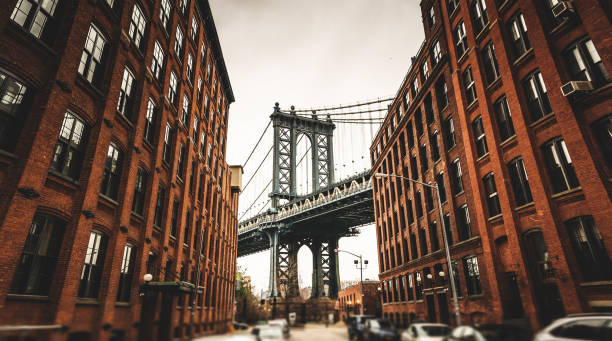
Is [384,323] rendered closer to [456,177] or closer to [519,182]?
[519,182]

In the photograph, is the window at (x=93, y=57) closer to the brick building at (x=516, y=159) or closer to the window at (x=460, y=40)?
the brick building at (x=516, y=159)

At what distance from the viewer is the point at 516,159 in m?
18.0

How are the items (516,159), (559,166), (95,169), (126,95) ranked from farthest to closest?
1. (516,159)
2. (126,95)
3. (559,166)
4. (95,169)

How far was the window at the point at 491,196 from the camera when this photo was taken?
1956cm

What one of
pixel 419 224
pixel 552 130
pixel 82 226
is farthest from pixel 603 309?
pixel 82 226

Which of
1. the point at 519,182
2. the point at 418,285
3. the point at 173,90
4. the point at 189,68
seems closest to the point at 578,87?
the point at 519,182

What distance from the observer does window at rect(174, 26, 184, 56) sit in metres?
24.0

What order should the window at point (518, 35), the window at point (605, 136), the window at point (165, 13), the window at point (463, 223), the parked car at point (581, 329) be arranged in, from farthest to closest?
1. the window at point (463, 223)
2. the window at point (165, 13)
3. the window at point (518, 35)
4. the window at point (605, 136)
5. the parked car at point (581, 329)

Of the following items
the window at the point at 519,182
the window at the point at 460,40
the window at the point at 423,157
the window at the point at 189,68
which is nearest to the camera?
the window at the point at 519,182

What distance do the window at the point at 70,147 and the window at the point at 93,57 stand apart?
1931mm

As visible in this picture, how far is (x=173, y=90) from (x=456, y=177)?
68.1 ft

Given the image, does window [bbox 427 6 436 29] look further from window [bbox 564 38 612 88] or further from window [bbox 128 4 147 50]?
window [bbox 128 4 147 50]

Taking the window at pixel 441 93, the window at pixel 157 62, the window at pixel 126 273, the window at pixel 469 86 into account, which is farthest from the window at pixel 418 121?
the window at pixel 126 273

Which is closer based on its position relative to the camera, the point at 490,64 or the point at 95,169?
the point at 95,169
